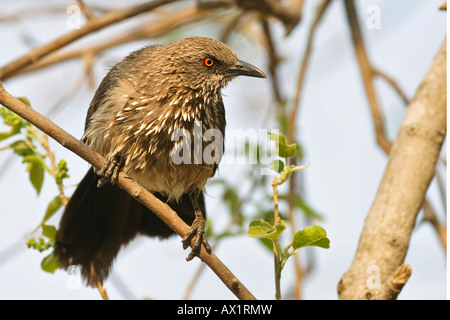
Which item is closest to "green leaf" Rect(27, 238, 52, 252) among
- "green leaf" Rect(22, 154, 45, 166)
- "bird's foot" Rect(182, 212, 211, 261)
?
"green leaf" Rect(22, 154, 45, 166)

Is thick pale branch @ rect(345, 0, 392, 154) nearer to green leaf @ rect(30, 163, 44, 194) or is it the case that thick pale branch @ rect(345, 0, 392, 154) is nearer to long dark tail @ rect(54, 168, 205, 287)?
long dark tail @ rect(54, 168, 205, 287)

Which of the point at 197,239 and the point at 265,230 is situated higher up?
the point at 265,230

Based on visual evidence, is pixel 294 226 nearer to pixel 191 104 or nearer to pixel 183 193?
pixel 183 193

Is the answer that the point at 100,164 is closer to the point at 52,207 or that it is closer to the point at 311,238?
the point at 52,207

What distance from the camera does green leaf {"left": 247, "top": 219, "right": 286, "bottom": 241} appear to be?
215cm

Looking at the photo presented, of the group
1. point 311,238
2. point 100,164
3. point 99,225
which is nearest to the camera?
point 311,238

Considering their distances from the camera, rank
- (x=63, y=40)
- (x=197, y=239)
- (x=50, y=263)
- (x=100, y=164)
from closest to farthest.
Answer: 1. (x=100, y=164)
2. (x=197, y=239)
3. (x=50, y=263)
4. (x=63, y=40)

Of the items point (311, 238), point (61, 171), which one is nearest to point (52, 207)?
point (61, 171)

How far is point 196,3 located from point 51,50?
1.32 metres

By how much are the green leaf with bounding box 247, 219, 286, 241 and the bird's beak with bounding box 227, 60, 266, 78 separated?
1.37 meters

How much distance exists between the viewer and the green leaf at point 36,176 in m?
2.92

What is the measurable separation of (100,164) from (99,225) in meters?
1.02

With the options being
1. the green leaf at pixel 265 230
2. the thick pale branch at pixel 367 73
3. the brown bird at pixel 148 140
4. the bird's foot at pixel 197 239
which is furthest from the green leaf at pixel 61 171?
the thick pale branch at pixel 367 73

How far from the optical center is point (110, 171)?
2.95 meters
